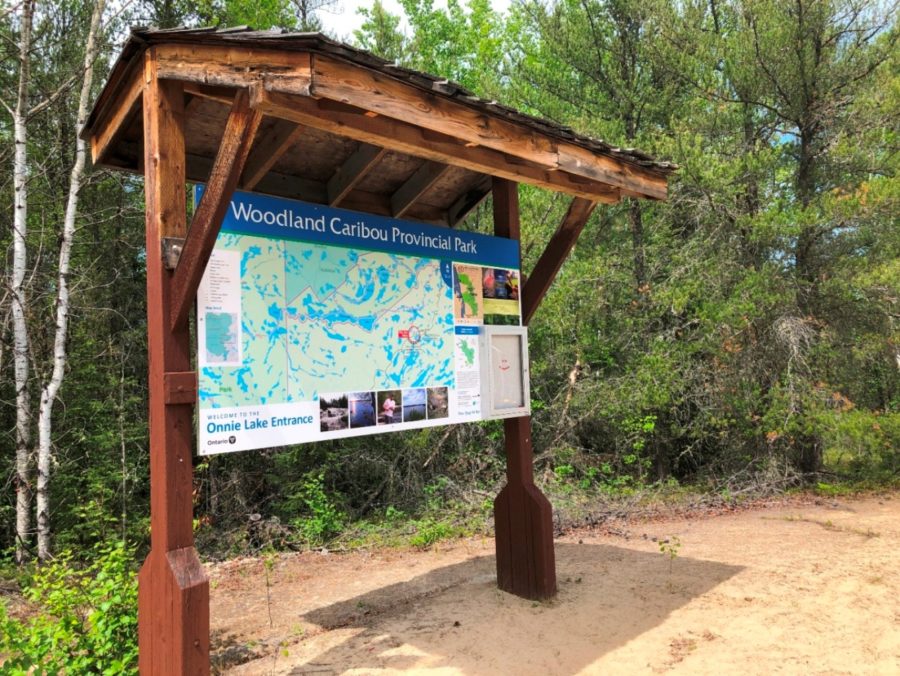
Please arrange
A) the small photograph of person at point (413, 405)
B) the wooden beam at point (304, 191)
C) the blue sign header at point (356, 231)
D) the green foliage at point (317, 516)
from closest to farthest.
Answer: the blue sign header at point (356, 231), the small photograph of person at point (413, 405), the wooden beam at point (304, 191), the green foliage at point (317, 516)

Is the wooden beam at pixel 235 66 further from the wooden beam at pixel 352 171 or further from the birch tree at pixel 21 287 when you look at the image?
the birch tree at pixel 21 287

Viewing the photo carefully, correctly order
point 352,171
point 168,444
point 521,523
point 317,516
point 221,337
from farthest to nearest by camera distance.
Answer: point 317,516 → point 521,523 → point 352,171 → point 221,337 → point 168,444

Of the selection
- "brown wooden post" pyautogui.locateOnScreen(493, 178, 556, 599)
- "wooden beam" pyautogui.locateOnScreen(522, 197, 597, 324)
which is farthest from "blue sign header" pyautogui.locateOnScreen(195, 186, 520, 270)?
"brown wooden post" pyautogui.locateOnScreen(493, 178, 556, 599)

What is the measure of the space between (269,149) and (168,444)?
1983 mm

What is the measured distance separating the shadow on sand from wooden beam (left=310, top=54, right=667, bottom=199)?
2.88 metres

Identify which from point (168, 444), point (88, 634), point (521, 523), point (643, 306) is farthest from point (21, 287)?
point (643, 306)

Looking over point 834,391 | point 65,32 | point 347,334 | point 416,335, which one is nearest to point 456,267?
point 416,335

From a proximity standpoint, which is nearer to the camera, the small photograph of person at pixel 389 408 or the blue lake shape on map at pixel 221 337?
the blue lake shape on map at pixel 221 337

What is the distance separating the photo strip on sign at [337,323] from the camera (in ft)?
10.1

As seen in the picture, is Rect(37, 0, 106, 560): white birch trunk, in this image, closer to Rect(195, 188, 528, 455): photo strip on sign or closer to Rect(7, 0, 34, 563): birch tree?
Rect(7, 0, 34, 563): birch tree

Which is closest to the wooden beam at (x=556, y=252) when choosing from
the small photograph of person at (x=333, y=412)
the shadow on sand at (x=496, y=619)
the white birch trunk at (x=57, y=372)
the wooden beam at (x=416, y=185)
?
the wooden beam at (x=416, y=185)

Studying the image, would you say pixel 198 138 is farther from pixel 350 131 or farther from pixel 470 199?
pixel 470 199

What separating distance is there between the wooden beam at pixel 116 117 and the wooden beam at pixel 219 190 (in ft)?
2.00

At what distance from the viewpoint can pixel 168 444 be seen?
2725mm
